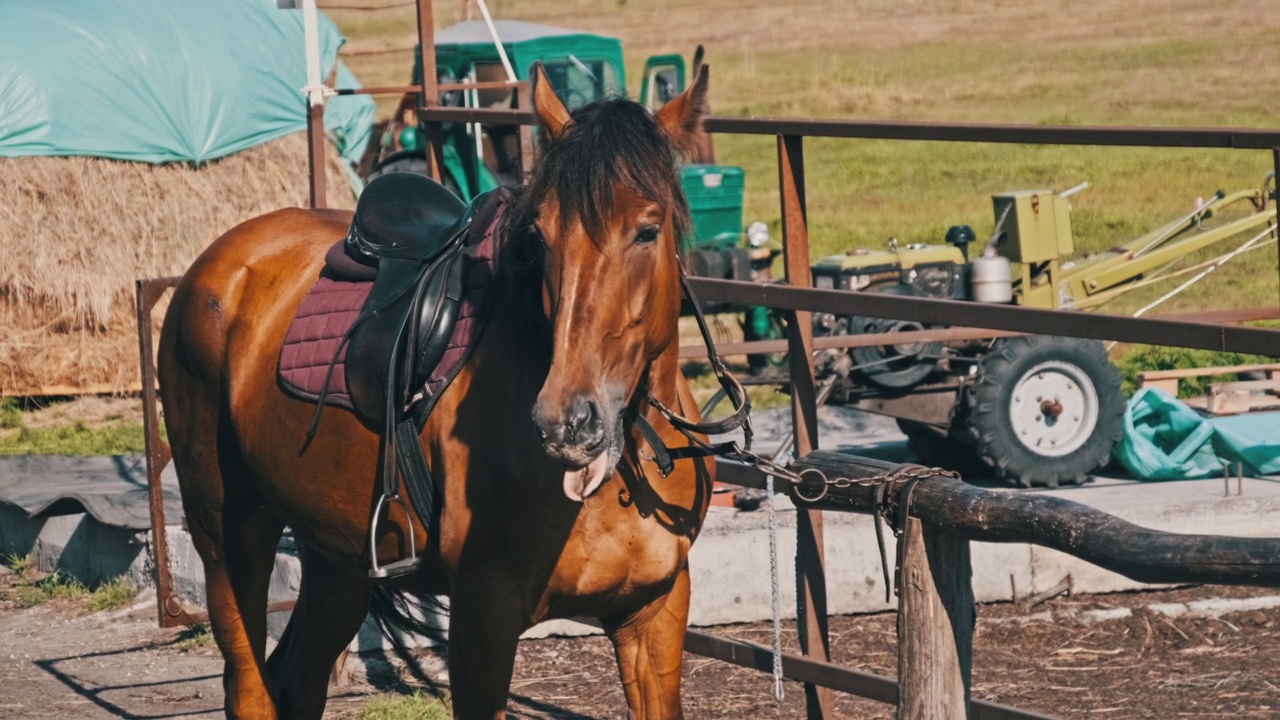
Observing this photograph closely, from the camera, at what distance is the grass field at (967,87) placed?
712 inches

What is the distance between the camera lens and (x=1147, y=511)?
627cm

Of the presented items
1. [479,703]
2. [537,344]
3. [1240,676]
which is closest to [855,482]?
[537,344]

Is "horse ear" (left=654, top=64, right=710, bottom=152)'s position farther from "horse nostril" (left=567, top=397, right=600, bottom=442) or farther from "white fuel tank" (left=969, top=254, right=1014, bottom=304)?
"white fuel tank" (left=969, top=254, right=1014, bottom=304)

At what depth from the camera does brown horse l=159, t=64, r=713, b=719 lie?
3000 millimetres

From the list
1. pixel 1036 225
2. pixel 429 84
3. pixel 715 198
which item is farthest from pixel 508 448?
pixel 715 198

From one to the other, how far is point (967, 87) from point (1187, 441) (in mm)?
17595

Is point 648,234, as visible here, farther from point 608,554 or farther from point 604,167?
point 608,554

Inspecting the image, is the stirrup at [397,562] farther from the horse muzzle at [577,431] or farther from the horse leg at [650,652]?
the horse muzzle at [577,431]

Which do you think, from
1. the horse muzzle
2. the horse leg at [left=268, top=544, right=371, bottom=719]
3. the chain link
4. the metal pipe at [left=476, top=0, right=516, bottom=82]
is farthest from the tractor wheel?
the horse muzzle

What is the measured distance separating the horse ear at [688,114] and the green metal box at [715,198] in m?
11.4

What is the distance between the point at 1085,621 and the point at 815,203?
48.0 ft

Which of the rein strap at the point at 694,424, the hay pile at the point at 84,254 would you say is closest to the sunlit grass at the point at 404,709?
the rein strap at the point at 694,424

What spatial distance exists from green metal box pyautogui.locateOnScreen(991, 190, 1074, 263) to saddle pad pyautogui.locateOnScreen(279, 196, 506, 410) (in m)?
5.30

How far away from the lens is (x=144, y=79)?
539 inches
